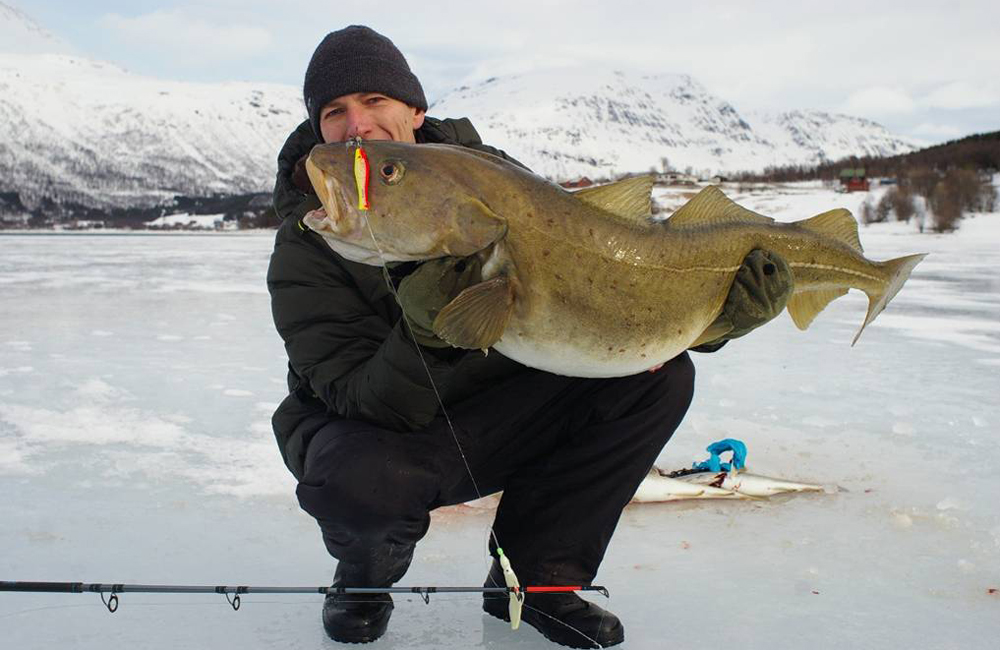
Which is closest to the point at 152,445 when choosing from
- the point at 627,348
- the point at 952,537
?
the point at 627,348

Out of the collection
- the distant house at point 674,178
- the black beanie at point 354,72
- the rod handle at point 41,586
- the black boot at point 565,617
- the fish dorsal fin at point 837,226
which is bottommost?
the black boot at point 565,617

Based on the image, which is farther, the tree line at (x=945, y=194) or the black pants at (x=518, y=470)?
the tree line at (x=945, y=194)

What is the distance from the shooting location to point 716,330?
104 inches

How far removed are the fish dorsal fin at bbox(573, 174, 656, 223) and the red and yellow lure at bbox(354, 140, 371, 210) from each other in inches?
24.3

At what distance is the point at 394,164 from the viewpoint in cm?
211

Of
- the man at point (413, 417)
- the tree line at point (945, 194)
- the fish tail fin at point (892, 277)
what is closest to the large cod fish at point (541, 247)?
the man at point (413, 417)

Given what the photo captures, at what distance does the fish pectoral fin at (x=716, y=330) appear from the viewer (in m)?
2.61

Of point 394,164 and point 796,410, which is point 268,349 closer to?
point 796,410

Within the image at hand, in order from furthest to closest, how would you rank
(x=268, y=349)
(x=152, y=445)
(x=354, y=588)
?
(x=268, y=349), (x=152, y=445), (x=354, y=588)

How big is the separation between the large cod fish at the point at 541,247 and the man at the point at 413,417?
112 millimetres

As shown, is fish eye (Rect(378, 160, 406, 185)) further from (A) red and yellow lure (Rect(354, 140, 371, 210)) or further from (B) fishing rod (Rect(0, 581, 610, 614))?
(B) fishing rod (Rect(0, 581, 610, 614))

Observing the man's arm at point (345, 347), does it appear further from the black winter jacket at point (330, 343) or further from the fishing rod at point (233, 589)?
the fishing rod at point (233, 589)

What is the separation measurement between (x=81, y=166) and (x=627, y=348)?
223m

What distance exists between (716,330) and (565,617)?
3.41 feet
